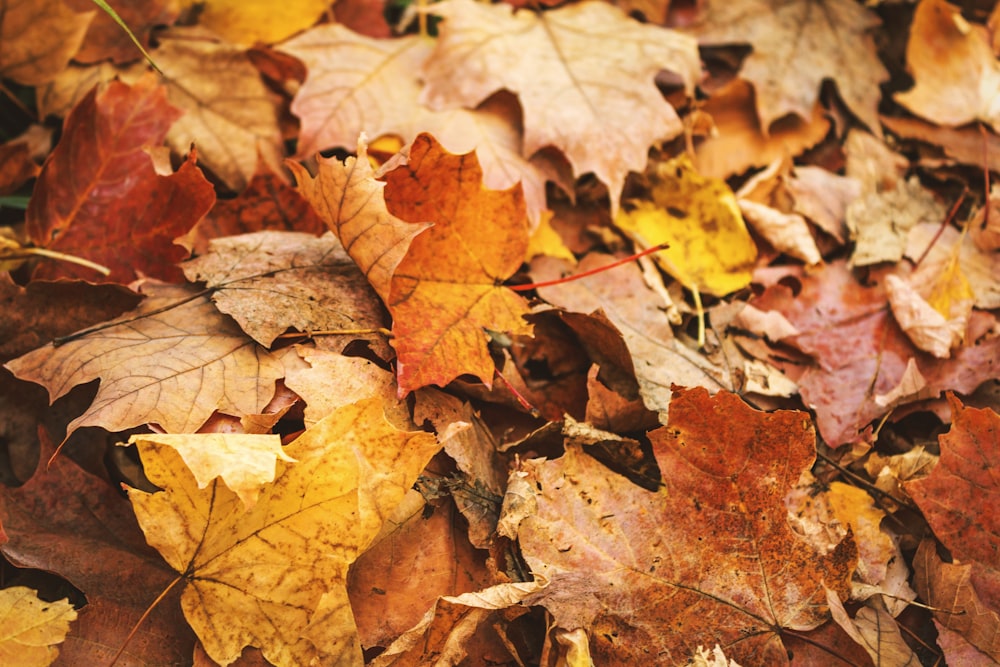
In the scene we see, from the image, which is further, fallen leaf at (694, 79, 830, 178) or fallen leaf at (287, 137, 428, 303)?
fallen leaf at (694, 79, 830, 178)

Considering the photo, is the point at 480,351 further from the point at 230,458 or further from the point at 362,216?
the point at 230,458

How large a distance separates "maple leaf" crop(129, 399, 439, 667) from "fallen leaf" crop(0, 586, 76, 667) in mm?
164

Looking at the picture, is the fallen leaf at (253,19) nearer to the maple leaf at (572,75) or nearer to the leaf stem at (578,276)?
the maple leaf at (572,75)

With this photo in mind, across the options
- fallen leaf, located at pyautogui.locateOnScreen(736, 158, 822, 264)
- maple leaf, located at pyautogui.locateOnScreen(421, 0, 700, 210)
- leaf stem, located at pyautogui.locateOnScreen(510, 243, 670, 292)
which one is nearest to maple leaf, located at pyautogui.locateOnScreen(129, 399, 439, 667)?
leaf stem, located at pyautogui.locateOnScreen(510, 243, 670, 292)

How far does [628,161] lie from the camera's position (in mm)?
1579

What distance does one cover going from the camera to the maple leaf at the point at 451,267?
3.82 ft

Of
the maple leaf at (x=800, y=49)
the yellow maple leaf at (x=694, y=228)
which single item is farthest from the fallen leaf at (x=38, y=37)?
the maple leaf at (x=800, y=49)

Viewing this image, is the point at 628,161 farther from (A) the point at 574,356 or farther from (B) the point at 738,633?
(B) the point at 738,633

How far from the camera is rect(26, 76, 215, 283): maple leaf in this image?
1361mm

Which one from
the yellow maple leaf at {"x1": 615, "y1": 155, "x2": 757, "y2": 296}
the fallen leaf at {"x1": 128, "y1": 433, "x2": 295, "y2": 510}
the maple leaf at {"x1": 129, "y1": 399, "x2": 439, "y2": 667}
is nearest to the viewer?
the fallen leaf at {"x1": 128, "y1": 433, "x2": 295, "y2": 510}

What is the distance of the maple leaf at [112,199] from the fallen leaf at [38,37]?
248 millimetres

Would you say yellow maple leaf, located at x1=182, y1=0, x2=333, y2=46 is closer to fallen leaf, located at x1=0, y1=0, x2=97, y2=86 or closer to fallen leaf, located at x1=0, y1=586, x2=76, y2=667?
fallen leaf, located at x1=0, y1=0, x2=97, y2=86

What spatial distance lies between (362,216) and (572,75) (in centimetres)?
78

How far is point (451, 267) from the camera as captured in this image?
129cm
